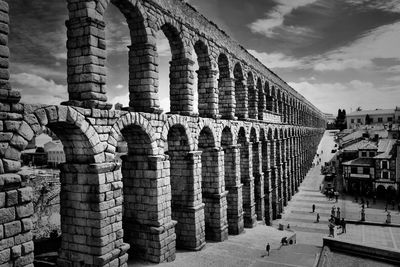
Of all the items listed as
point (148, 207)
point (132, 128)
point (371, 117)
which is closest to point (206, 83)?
point (132, 128)

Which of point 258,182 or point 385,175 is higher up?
point 258,182

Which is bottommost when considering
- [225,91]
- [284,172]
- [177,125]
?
[284,172]

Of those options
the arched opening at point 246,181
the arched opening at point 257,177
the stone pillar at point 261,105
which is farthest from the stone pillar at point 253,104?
the arched opening at point 246,181

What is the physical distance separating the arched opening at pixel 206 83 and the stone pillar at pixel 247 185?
6.45 metres

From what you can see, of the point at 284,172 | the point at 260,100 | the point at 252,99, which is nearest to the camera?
the point at 252,99

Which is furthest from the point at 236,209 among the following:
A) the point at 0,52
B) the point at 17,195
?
the point at 0,52

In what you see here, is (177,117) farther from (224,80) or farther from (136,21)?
(224,80)

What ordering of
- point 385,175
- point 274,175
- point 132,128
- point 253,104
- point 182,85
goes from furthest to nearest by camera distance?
point 385,175, point 274,175, point 253,104, point 182,85, point 132,128

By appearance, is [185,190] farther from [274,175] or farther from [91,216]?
[274,175]

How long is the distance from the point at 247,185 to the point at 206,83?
31.3 feet

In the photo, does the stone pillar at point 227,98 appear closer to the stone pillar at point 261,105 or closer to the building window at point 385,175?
the stone pillar at point 261,105

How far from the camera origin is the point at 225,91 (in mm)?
21828

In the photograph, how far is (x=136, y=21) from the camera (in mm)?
12930

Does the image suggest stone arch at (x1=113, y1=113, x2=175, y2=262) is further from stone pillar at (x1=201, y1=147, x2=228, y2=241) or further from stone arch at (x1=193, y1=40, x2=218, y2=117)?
stone arch at (x1=193, y1=40, x2=218, y2=117)
